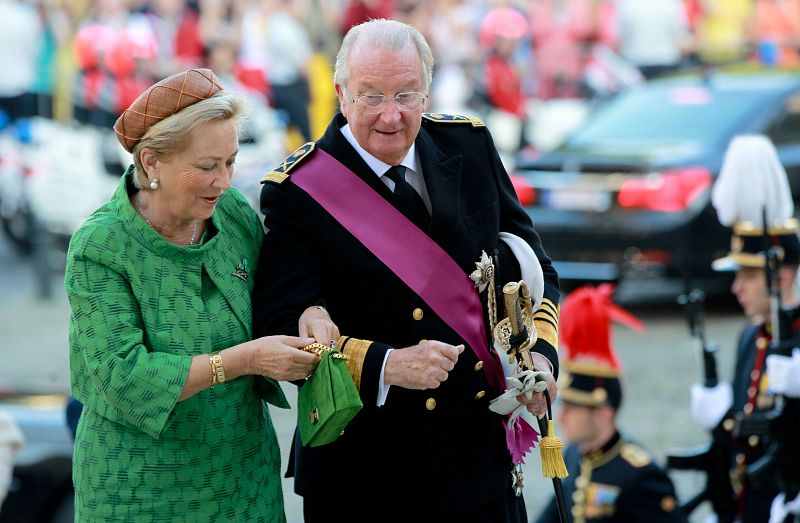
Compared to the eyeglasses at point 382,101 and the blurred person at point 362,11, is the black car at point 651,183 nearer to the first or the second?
the blurred person at point 362,11

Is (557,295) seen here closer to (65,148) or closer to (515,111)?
(65,148)

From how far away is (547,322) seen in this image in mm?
3746

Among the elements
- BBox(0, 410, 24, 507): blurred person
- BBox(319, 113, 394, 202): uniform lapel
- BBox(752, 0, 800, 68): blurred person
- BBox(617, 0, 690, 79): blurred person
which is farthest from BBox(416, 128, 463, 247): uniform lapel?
BBox(752, 0, 800, 68): blurred person

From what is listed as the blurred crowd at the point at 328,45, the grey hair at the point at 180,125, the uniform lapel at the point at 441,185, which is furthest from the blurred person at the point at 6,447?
the blurred crowd at the point at 328,45

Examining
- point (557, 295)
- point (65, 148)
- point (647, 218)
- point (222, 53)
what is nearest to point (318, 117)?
point (222, 53)

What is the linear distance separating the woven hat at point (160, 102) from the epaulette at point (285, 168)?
0.31 m

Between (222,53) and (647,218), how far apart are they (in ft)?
24.7

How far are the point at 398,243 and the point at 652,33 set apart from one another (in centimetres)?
1467

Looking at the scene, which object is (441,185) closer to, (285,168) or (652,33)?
(285,168)

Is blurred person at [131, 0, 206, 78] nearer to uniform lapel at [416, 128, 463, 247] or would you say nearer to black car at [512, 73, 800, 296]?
black car at [512, 73, 800, 296]

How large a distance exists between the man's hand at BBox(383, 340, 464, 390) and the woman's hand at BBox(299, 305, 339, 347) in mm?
151

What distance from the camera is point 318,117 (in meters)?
16.9

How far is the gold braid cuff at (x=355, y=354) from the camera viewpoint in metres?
3.33

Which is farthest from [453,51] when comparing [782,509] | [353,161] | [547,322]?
[353,161]
